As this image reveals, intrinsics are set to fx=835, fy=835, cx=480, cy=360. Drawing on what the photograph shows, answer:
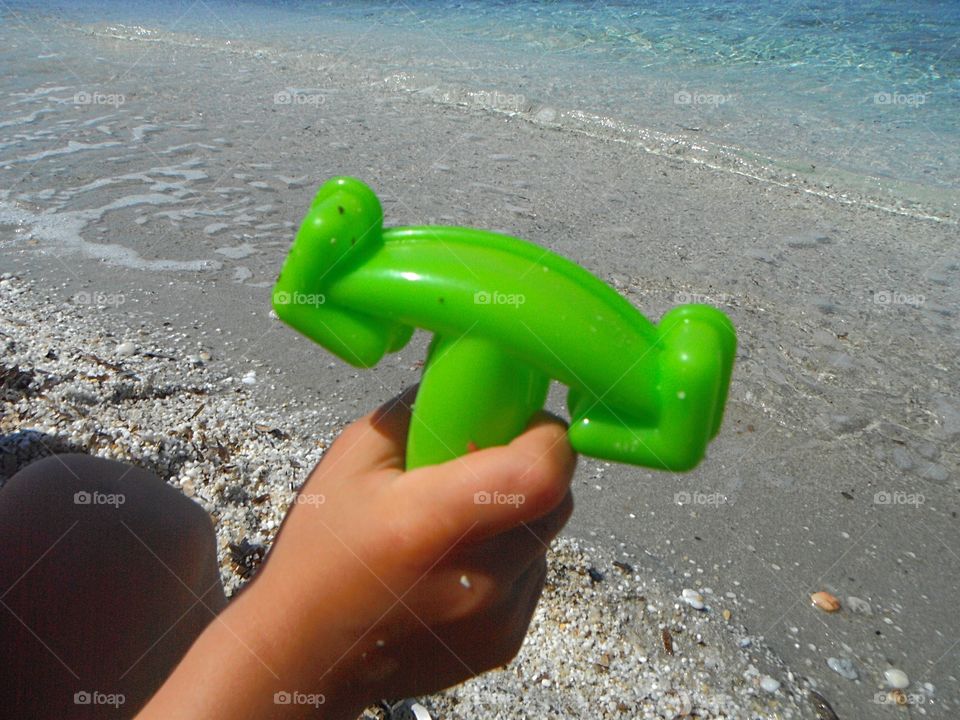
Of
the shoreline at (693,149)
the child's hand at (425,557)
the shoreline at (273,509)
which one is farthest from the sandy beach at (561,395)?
the child's hand at (425,557)

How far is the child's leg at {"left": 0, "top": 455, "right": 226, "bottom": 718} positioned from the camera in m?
1.37

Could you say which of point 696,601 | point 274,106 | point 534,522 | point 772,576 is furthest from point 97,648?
point 274,106

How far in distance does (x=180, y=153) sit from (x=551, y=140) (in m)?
2.34

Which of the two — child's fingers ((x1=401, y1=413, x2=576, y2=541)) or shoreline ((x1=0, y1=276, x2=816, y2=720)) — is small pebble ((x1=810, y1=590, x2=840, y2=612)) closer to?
shoreline ((x1=0, y1=276, x2=816, y2=720))

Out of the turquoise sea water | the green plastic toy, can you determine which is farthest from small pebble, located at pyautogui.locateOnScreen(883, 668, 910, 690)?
the turquoise sea water

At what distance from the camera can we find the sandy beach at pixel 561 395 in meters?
1.94

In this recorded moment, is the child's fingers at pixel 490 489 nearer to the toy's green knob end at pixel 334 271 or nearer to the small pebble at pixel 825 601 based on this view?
the toy's green knob end at pixel 334 271

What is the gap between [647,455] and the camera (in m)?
1.17

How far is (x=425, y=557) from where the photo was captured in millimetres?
1007

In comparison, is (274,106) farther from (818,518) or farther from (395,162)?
(818,518)

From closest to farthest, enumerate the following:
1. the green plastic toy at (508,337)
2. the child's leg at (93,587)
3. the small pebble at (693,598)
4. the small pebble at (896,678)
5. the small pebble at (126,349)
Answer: the green plastic toy at (508,337)
the child's leg at (93,587)
the small pebble at (896,678)
the small pebble at (693,598)
the small pebble at (126,349)

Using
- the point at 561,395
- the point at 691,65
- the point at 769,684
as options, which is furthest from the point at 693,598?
the point at 691,65

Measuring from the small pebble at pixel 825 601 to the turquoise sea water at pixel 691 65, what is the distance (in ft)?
11.8

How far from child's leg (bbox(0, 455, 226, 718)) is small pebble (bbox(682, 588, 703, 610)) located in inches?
42.8
